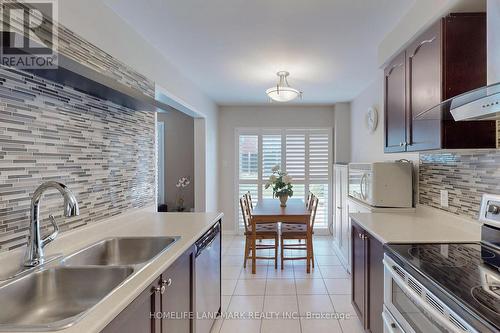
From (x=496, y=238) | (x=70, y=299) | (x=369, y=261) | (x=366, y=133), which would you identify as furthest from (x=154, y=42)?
(x=366, y=133)

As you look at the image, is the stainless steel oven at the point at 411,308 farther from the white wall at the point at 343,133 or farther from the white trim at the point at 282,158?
the white trim at the point at 282,158

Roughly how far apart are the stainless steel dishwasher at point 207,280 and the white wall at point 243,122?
9.73 feet

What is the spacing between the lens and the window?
538 centimetres

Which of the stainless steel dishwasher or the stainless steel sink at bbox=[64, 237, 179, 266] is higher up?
the stainless steel sink at bbox=[64, 237, 179, 266]

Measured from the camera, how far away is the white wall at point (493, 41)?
129 cm

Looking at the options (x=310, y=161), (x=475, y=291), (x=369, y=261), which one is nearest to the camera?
(x=475, y=291)

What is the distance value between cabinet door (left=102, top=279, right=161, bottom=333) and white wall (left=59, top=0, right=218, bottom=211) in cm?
151

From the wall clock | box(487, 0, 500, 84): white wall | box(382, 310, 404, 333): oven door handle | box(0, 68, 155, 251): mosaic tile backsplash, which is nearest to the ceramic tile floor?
box(382, 310, 404, 333): oven door handle

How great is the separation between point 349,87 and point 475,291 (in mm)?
3459

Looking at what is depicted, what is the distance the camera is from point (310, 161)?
5.39m

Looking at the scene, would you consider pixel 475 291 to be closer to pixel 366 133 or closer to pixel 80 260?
pixel 80 260

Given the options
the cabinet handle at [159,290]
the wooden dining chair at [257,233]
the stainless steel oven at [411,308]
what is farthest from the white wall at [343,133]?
the cabinet handle at [159,290]

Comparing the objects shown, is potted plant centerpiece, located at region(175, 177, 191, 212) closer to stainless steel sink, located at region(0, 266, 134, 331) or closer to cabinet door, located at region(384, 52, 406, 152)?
cabinet door, located at region(384, 52, 406, 152)

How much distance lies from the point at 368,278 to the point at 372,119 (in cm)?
241
